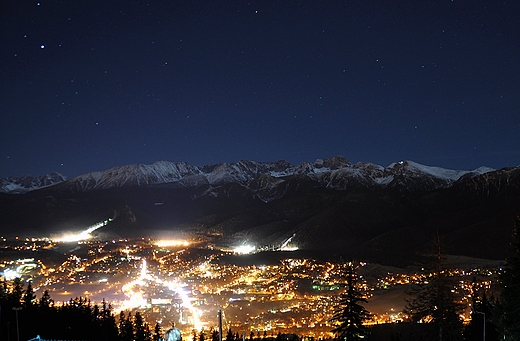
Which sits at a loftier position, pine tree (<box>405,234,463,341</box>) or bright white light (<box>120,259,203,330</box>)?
pine tree (<box>405,234,463,341</box>)

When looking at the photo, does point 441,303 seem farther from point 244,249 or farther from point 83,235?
point 83,235

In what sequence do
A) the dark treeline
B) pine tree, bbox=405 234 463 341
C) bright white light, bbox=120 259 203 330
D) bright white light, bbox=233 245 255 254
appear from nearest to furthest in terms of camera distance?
1. pine tree, bbox=405 234 463 341
2. the dark treeline
3. bright white light, bbox=120 259 203 330
4. bright white light, bbox=233 245 255 254

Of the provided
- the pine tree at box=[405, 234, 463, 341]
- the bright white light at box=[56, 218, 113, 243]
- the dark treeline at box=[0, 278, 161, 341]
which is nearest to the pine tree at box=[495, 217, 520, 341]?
the pine tree at box=[405, 234, 463, 341]

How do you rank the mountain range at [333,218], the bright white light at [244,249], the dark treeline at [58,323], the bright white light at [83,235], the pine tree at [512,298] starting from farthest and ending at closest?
the mountain range at [333,218], the bright white light at [244,249], the bright white light at [83,235], the dark treeline at [58,323], the pine tree at [512,298]

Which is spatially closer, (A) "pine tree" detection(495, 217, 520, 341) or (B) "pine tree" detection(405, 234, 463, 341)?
(A) "pine tree" detection(495, 217, 520, 341)

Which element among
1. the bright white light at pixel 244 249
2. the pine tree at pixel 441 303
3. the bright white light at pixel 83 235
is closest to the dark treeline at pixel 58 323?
the pine tree at pixel 441 303

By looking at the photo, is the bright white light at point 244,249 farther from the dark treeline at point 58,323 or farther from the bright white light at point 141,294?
the dark treeline at point 58,323

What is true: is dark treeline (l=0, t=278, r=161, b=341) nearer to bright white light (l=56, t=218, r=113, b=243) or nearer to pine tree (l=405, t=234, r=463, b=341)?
pine tree (l=405, t=234, r=463, b=341)

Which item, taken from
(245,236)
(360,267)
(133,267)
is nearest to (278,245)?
(245,236)

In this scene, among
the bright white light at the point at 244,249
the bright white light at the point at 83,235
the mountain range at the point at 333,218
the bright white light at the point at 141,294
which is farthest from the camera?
the mountain range at the point at 333,218

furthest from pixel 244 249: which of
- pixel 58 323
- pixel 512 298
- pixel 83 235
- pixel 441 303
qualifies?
pixel 512 298
